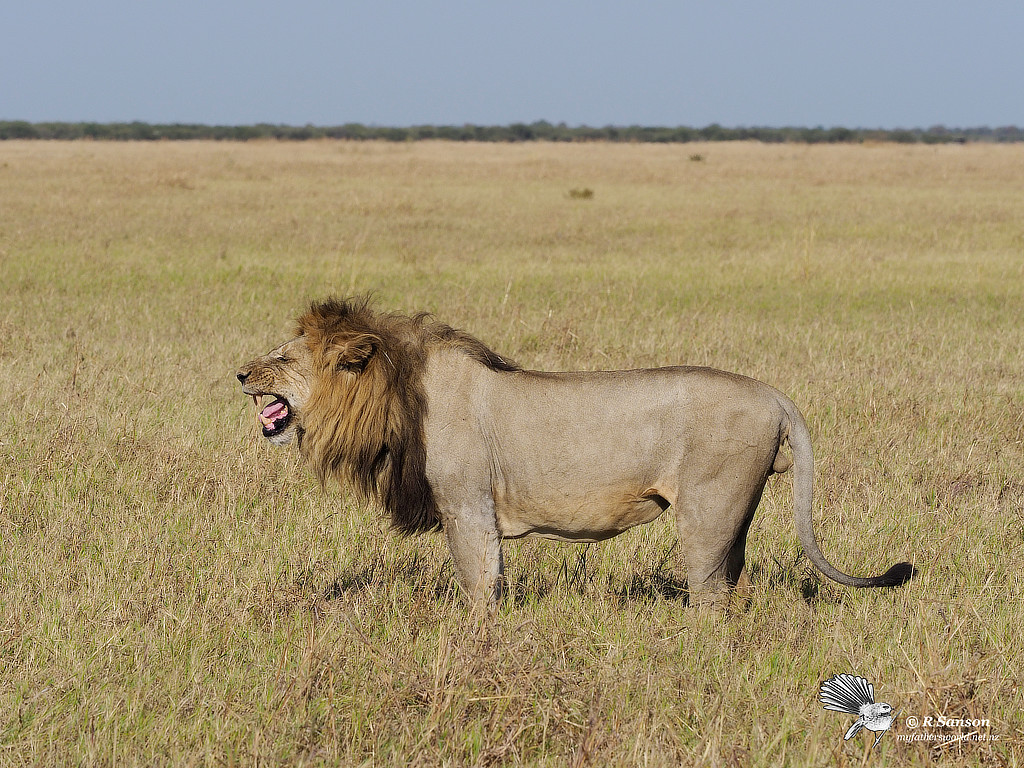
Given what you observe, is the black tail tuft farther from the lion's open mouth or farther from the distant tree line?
the distant tree line

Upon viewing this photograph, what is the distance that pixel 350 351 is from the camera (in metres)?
4.06

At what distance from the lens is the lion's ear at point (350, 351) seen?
4.06 metres

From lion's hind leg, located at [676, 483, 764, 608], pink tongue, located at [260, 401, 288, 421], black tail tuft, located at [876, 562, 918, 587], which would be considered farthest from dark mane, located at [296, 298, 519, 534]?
black tail tuft, located at [876, 562, 918, 587]

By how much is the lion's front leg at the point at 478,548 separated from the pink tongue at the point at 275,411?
77 centimetres

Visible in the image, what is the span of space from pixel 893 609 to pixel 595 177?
3048 centimetres

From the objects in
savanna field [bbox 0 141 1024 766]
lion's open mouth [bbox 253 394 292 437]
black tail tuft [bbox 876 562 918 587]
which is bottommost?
savanna field [bbox 0 141 1024 766]

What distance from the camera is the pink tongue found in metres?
4.19

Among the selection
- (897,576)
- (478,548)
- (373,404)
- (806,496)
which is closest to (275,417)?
(373,404)

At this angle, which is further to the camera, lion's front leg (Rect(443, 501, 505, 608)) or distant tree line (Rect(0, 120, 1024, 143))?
distant tree line (Rect(0, 120, 1024, 143))

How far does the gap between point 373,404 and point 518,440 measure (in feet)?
1.86

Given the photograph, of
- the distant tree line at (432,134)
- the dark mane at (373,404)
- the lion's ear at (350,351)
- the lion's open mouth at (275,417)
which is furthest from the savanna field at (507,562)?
the distant tree line at (432,134)

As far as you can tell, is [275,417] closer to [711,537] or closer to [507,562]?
[507,562]

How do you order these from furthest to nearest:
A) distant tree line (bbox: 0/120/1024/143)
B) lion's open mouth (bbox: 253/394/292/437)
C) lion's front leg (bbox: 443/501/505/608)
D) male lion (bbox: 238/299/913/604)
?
distant tree line (bbox: 0/120/1024/143)
lion's open mouth (bbox: 253/394/292/437)
lion's front leg (bbox: 443/501/505/608)
male lion (bbox: 238/299/913/604)

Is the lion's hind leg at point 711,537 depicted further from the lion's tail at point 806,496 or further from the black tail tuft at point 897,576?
the black tail tuft at point 897,576
